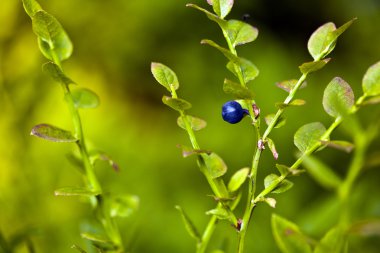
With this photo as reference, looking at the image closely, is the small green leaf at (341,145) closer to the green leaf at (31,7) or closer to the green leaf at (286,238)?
the green leaf at (286,238)

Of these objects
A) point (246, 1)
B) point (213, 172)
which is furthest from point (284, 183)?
point (246, 1)

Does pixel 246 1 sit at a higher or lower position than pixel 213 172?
lower

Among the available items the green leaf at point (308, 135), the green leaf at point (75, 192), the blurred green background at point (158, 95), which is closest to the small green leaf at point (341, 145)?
the green leaf at point (308, 135)

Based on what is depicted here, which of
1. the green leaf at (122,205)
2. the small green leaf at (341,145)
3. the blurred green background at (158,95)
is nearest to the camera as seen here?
the small green leaf at (341,145)

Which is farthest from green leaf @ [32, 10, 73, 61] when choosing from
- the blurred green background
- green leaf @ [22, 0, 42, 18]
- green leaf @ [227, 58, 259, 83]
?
the blurred green background

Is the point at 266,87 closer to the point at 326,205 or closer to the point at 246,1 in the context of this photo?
the point at 246,1
